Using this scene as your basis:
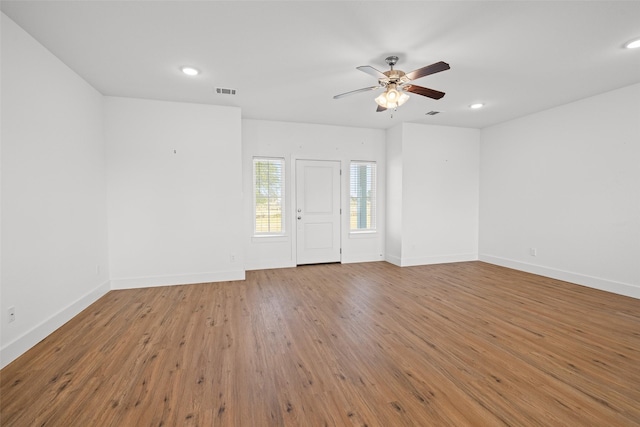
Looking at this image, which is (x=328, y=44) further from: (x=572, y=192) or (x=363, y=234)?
(x=572, y=192)

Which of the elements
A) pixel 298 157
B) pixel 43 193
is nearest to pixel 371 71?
pixel 298 157

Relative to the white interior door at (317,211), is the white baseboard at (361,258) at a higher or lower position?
lower

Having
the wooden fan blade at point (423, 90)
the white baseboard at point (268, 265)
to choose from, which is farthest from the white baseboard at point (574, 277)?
the white baseboard at point (268, 265)

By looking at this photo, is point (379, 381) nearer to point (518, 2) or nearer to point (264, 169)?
point (518, 2)

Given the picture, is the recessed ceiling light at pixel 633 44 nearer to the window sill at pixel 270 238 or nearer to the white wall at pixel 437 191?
the white wall at pixel 437 191

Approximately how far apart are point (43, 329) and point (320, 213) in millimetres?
4136

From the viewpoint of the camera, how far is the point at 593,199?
4105 millimetres

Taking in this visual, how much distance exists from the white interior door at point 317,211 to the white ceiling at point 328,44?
1704 mm

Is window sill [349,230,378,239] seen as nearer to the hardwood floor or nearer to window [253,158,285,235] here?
window [253,158,285,235]

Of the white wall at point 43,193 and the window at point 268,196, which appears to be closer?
the white wall at point 43,193

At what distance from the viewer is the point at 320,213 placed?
5.61 metres

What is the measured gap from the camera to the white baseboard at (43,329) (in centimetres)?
219

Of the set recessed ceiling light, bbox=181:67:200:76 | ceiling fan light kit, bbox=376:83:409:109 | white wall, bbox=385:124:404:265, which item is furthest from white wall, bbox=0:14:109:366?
white wall, bbox=385:124:404:265

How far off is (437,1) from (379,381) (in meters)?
2.83
